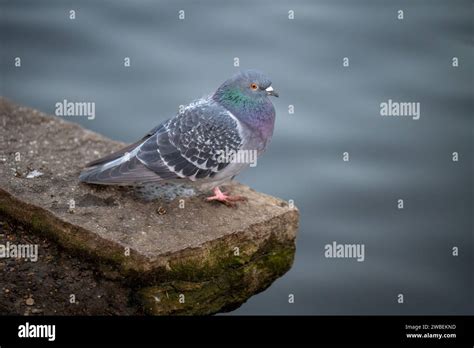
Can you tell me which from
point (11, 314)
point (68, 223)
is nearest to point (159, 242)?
point (68, 223)

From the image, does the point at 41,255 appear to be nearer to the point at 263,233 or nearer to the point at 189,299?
the point at 189,299

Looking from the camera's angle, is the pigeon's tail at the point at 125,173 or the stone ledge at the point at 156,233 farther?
the pigeon's tail at the point at 125,173

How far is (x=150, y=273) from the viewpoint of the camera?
7.44 m

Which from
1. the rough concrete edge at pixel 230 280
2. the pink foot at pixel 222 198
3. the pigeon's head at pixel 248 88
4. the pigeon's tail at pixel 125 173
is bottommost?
the rough concrete edge at pixel 230 280

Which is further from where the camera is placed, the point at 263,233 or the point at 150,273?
the point at 263,233

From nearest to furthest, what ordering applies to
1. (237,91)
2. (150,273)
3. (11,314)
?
1. (11,314)
2. (150,273)
3. (237,91)

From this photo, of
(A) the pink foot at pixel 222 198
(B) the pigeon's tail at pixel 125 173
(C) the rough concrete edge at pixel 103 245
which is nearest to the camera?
(C) the rough concrete edge at pixel 103 245

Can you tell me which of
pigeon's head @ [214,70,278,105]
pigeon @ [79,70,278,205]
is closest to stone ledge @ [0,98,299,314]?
pigeon @ [79,70,278,205]

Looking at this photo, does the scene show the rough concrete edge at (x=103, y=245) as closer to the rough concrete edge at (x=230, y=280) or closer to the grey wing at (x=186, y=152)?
the rough concrete edge at (x=230, y=280)

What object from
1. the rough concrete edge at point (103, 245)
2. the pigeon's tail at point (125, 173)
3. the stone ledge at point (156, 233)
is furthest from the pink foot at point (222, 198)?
the pigeon's tail at point (125, 173)

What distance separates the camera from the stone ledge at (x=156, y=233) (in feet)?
24.6

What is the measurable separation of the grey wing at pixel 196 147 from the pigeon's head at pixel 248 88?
0.67ft
